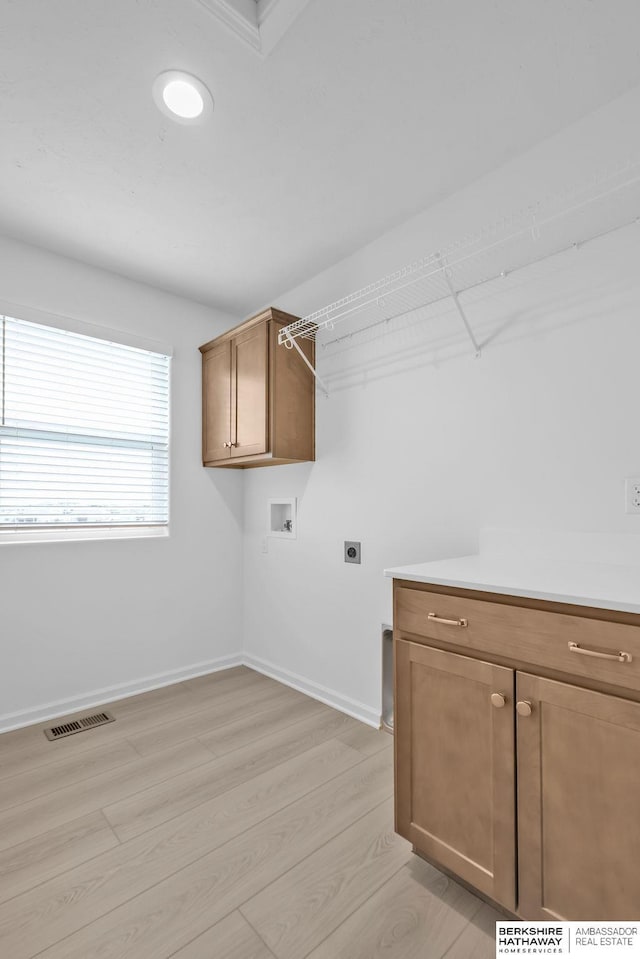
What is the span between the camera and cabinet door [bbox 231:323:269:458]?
272 cm

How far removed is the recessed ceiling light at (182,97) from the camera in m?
1.58

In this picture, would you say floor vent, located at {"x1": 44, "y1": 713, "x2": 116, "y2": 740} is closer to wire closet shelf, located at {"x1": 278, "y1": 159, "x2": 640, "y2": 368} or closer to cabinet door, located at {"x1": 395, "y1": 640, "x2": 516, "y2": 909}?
cabinet door, located at {"x1": 395, "y1": 640, "x2": 516, "y2": 909}

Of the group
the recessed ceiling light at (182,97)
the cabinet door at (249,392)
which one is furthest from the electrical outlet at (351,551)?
the recessed ceiling light at (182,97)

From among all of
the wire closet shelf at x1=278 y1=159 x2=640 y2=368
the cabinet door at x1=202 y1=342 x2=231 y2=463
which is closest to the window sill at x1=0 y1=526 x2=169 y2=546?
the cabinet door at x1=202 y1=342 x2=231 y2=463

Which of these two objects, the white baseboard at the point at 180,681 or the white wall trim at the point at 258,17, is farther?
the white baseboard at the point at 180,681

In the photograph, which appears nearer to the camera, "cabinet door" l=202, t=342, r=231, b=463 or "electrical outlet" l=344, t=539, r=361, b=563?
"electrical outlet" l=344, t=539, r=361, b=563

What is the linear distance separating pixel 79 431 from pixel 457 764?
2.55m

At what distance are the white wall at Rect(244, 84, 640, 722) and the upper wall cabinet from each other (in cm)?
13

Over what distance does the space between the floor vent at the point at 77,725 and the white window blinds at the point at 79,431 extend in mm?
1069

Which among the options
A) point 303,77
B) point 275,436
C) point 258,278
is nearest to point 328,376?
point 275,436

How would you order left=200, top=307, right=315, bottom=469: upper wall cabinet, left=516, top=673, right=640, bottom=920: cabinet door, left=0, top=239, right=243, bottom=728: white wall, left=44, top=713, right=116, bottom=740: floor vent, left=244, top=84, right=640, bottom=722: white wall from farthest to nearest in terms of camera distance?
left=200, top=307, right=315, bottom=469: upper wall cabinet, left=0, top=239, right=243, bottom=728: white wall, left=44, top=713, right=116, bottom=740: floor vent, left=244, top=84, right=640, bottom=722: white wall, left=516, top=673, right=640, bottom=920: cabinet door

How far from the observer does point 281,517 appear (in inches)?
128

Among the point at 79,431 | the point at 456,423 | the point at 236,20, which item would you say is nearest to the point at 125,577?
the point at 79,431

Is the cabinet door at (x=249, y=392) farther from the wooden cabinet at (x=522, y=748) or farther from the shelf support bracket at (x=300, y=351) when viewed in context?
the wooden cabinet at (x=522, y=748)
